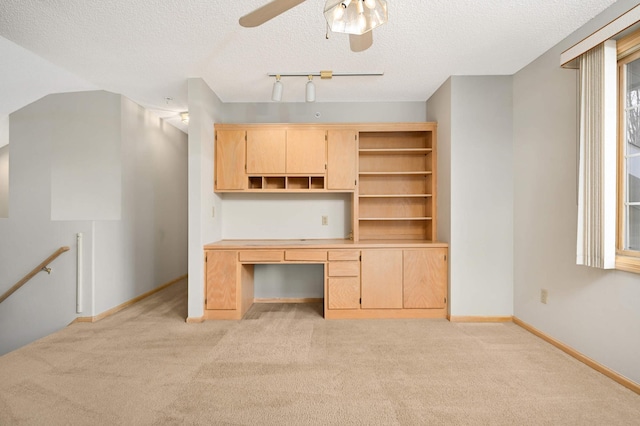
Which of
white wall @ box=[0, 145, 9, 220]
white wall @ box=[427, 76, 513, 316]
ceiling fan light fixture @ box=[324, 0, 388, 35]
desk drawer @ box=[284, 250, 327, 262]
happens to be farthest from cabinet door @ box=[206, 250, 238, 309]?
white wall @ box=[0, 145, 9, 220]

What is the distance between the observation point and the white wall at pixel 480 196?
11.0ft

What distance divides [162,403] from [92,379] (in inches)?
26.2

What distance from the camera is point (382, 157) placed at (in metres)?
4.12

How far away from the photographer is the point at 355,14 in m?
1.62

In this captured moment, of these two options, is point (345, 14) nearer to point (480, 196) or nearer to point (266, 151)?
point (266, 151)

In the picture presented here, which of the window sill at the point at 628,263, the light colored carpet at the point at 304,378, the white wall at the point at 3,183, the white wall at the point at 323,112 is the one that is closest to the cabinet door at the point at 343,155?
the white wall at the point at 323,112

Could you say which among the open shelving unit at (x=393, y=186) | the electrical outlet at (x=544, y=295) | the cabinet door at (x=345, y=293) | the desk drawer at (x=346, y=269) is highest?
the open shelving unit at (x=393, y=186)

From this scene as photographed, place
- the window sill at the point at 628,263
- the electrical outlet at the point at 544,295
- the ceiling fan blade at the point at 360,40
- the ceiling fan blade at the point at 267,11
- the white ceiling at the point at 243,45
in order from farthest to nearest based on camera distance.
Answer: the electrical outlet at the point at 544,295 → the white ceiling at the point at 243,45 → the window sill at the point at 628,263 → the ceiling fan blade at the point at 360,40 → the ceiling fan blade at the point at 267,11

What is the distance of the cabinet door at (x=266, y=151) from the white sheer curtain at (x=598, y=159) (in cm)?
272

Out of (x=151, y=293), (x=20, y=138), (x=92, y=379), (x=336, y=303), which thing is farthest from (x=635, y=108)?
(x=20, y=138)

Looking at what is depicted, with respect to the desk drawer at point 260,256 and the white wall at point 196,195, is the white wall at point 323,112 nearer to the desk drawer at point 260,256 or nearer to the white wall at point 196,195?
the white wall at point 196,195

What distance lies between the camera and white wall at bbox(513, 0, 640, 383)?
7.09 ft

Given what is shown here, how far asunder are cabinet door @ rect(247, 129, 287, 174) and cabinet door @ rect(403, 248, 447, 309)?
5.79 feet

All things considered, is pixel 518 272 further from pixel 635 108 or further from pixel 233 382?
pixel 233 382
